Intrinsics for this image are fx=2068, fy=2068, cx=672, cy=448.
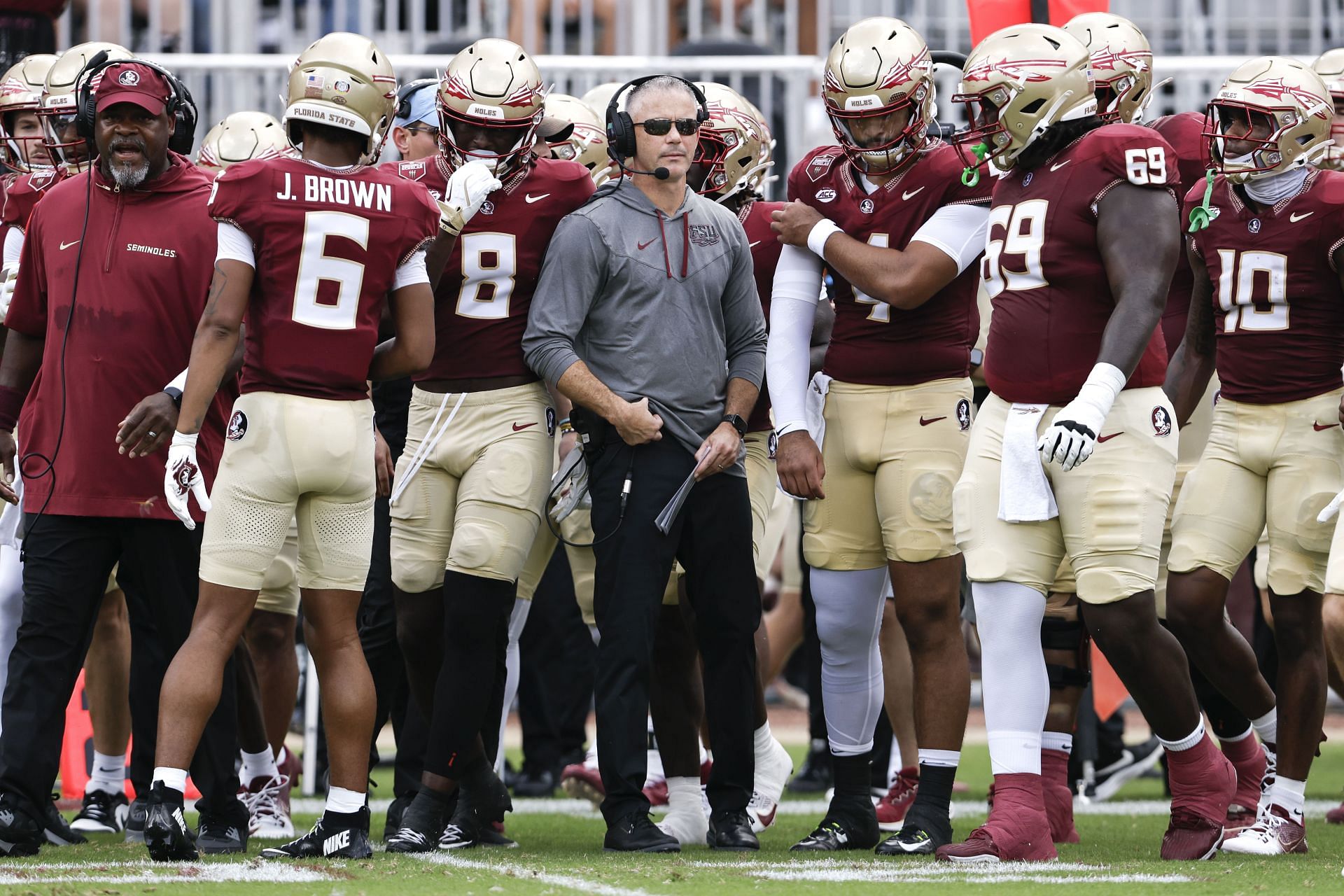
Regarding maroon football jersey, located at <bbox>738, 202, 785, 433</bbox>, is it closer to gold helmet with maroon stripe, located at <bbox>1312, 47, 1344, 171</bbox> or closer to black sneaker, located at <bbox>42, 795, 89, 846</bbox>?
gold helmet with maroon stripe, located at <bbox>1312, 47, 1344, 171</bbox>

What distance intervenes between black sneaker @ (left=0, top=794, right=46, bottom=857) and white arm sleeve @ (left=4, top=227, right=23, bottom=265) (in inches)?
77.4

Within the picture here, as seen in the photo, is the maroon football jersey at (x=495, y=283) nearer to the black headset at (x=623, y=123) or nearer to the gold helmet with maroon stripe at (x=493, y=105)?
the gold helmet with maroon stripe at (x=493, y=105)

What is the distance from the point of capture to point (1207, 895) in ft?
15.4

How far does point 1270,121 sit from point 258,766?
3.65 meters

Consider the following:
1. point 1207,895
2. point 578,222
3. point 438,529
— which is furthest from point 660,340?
point 1207,895

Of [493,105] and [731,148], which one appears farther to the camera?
[731,148]

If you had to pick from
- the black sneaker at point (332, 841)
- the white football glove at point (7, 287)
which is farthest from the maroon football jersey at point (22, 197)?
the black sneaker at point (332, 841)

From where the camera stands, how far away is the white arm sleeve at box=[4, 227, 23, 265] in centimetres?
669

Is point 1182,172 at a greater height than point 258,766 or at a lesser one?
greater

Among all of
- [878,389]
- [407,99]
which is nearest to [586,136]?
[407,99]

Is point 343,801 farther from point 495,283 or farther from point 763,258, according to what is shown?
point 763,258

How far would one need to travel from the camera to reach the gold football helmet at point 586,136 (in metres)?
7.25

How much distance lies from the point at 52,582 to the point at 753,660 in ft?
6.47

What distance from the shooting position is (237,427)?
5.39 meters
